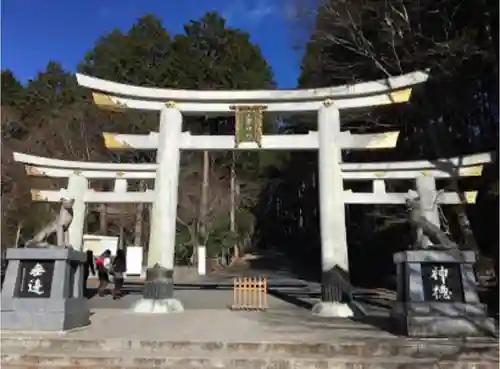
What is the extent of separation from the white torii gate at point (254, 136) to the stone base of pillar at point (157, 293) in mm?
211

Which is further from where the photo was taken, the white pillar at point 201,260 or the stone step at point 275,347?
the white pillar at point 201,260

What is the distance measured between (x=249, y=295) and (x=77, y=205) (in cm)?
536

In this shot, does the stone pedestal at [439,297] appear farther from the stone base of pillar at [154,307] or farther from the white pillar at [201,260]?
the white pillar at [201,260]

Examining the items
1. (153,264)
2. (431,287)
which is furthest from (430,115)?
(153,264)

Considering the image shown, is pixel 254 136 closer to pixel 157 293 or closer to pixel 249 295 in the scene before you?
pixel 249 295

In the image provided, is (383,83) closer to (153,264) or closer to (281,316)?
(281,316)

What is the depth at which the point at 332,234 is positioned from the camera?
11.3 meters

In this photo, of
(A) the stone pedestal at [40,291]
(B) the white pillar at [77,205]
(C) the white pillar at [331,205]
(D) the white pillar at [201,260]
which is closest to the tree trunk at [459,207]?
(C) the white pillar at [331,205]

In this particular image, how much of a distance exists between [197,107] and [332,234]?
186 inches

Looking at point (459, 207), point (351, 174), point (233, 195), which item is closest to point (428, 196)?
point (459, 207)

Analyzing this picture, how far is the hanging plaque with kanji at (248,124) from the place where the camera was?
1192 centimetres

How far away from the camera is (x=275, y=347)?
6672mm

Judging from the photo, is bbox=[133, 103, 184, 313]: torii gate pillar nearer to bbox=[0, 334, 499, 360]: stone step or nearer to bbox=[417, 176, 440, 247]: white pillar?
bbox=[0, 334, 499, 360]: stone step

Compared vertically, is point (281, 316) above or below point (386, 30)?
below
